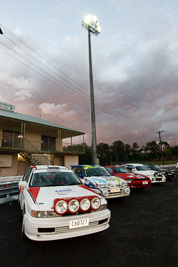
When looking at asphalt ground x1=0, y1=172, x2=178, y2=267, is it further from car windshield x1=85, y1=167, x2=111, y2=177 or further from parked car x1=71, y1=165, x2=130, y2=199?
car windshield x1=85, y1=167, x2=111, y2=177

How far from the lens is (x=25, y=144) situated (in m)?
17.2

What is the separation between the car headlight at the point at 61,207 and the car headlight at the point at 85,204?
0.34m

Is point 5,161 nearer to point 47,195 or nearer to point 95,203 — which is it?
point 47,195

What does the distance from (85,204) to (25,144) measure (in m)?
16.1

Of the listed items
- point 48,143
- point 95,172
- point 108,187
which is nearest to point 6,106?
point 48,143

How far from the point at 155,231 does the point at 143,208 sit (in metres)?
1.88

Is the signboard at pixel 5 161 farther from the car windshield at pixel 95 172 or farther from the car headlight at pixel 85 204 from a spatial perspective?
the car headlight at pixel 85 204

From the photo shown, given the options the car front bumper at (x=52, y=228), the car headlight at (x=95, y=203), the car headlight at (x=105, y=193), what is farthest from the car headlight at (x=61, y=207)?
the car headlight at (x=105, y=193)

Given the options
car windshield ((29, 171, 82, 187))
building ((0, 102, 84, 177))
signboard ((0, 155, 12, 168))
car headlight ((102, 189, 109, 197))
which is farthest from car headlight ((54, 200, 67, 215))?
signboard ((0, 155, 12, 168))

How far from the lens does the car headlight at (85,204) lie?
2862 millimetres

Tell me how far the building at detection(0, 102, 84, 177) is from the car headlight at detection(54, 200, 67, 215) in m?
13.0

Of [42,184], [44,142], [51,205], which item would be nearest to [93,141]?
[44,142]

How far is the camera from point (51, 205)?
2.79 meters

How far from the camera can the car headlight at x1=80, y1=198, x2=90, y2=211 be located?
9.39 feet
